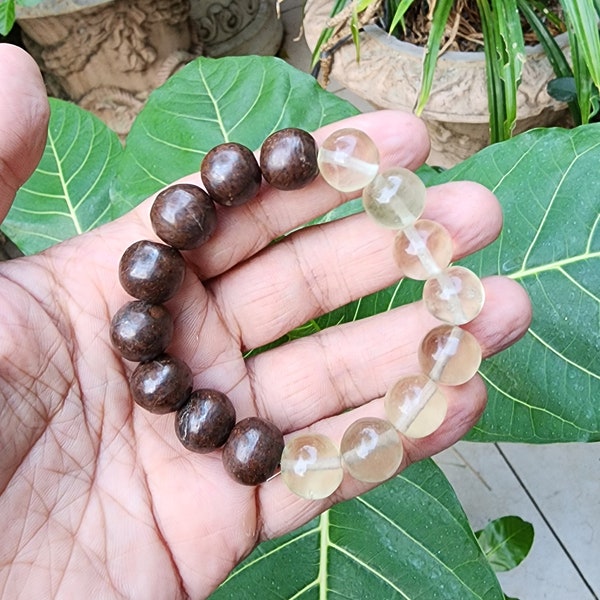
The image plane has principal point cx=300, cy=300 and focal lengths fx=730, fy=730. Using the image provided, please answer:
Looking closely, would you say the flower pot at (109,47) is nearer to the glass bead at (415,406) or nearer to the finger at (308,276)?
the finger at (308,276)

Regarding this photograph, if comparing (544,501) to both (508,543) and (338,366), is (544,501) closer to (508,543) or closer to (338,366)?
(508,543)

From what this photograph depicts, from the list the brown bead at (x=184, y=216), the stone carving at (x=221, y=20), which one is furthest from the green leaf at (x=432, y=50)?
the stone carving at (x=221, y=20)

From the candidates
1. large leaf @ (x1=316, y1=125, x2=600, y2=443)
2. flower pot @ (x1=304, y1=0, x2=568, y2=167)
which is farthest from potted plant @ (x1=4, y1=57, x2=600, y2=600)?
flower pot @ (x1=304, y1=0, x2=568, y2=167)

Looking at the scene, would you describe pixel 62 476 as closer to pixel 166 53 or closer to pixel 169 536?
pixel 169 536

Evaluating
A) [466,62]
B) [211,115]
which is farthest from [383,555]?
[466,62]

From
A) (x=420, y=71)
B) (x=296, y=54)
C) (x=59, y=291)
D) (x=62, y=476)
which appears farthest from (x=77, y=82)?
(x=62, y=476)

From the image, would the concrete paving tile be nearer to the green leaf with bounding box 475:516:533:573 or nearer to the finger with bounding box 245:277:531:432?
the green leaf with bounding box 475:516:533:573

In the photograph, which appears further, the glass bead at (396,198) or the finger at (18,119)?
the glass bead at (396,198)
